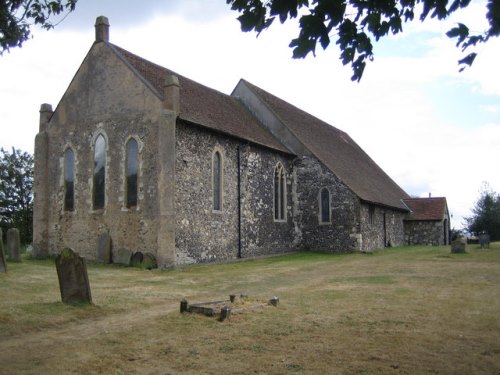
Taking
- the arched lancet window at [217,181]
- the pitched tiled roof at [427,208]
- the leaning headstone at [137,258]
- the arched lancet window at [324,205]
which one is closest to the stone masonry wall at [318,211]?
the arched lancet window at [324,205]

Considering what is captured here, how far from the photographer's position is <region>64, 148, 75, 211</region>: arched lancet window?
75.9 ft

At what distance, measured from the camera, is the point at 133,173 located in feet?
69.3

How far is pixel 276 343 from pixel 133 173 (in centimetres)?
1483

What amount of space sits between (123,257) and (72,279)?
1016cm

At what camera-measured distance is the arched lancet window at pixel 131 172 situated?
2097cm

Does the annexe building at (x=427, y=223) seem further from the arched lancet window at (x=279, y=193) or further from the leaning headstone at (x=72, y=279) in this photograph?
the leaning headstone at (x=72, y=279)

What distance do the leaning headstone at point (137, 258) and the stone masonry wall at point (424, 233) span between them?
967 inches

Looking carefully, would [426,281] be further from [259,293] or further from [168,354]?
[168,354]

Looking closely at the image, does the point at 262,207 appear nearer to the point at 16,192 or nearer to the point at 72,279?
the point at 72,279

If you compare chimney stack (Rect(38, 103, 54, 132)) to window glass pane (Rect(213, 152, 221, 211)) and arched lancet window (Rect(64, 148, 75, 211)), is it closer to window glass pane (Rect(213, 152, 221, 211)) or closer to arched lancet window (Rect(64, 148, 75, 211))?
arched lancet window (Rect(64, 148, 75, 211))

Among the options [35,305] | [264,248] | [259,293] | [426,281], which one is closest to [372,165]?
[264,248]

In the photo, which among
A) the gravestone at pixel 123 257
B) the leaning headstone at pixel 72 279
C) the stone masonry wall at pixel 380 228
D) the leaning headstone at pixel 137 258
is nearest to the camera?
the leaning headstone at pixel 72 279

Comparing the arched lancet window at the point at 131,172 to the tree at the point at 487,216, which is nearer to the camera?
the arched lancet window at the point at 131,172

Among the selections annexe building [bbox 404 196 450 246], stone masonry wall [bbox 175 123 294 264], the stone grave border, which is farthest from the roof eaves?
annexe building [bbox 404 196 450 246]
